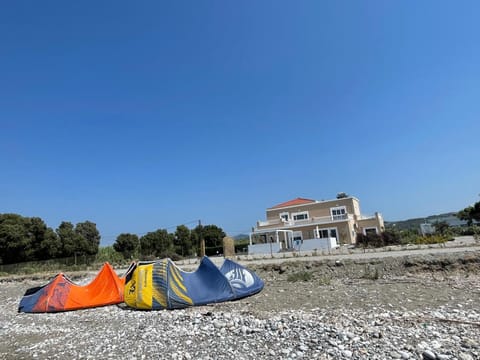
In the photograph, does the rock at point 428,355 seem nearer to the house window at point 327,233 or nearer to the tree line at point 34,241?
the house window at point 327,233

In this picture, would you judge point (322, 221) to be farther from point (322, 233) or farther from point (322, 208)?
point (322, 208)

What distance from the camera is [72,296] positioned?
863 cm

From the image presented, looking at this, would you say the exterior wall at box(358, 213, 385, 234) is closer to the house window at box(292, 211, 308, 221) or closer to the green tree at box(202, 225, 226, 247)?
the house window at box(292, 211, 308, 221)

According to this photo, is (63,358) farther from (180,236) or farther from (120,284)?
(180,236)

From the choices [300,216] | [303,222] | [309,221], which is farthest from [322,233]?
[300,216]

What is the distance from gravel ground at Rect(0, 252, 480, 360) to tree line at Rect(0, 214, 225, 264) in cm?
1730

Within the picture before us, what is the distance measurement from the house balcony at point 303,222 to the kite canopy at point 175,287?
25.2 m

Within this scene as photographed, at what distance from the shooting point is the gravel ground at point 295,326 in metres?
4.00

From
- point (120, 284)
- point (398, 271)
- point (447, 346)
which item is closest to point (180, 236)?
point (120, 284)

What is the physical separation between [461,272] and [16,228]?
100ft

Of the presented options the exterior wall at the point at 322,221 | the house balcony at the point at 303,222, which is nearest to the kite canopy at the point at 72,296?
the exterior wall at the point at 322,221

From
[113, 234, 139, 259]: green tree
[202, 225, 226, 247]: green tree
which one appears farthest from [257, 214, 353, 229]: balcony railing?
[113, 234, 139, 259]: green tree

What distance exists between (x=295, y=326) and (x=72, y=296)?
6917 millimetres

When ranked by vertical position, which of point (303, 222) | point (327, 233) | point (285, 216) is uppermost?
point (285, 216)
